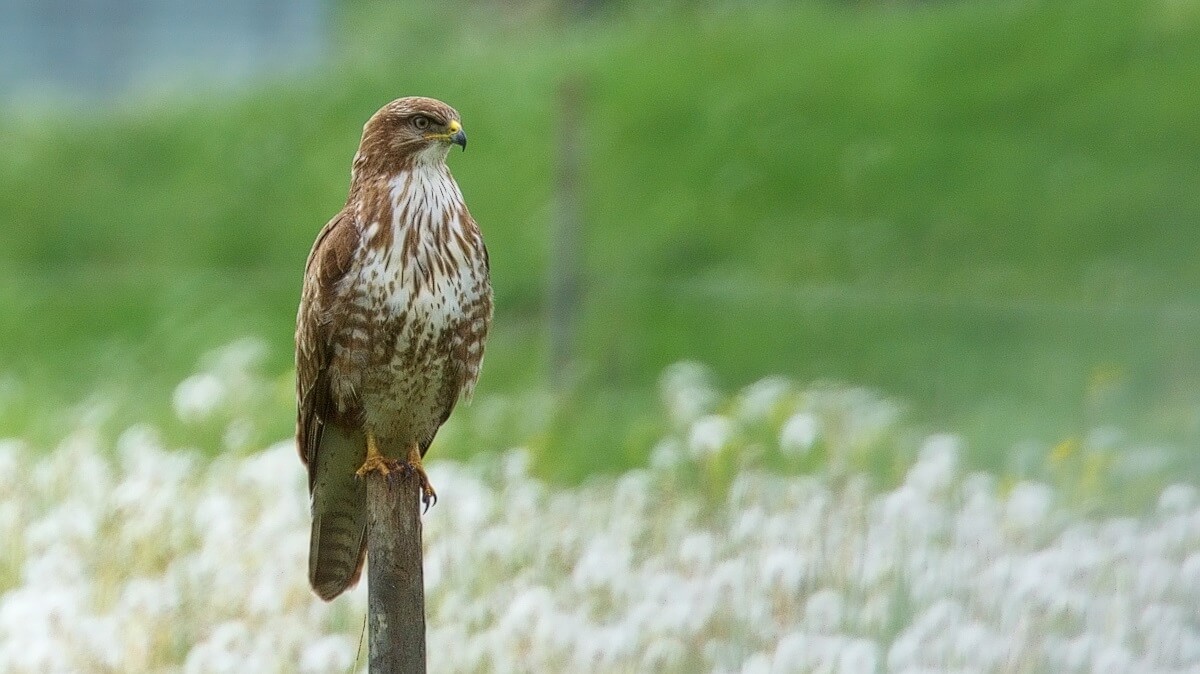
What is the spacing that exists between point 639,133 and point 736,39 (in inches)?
61.3

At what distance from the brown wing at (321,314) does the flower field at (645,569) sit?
0.59m

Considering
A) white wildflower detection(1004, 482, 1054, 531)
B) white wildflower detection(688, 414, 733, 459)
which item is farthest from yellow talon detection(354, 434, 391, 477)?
white wildflower detection(1004, 482, 1054, 531)

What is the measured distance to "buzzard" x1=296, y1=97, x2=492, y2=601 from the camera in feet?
12.9

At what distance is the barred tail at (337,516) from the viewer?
166 inches

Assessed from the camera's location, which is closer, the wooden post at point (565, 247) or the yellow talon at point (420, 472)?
the yellow talon at point (420, 472)

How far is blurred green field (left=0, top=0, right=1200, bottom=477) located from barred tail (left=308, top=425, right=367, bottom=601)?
8.85 ft

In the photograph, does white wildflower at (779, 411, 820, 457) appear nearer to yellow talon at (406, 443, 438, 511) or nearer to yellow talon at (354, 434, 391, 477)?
yellow talon at (406, 443, 438, 511)

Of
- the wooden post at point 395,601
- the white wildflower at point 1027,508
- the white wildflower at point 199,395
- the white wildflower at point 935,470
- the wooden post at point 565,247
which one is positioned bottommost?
the wooden post at point 395,601

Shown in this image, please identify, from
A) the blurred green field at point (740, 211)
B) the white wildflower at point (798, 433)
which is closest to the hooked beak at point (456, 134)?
the white wildflower at point (798, 433)

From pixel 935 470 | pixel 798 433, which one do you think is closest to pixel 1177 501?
pixel 935 470

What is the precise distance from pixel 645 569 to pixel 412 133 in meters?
1.45

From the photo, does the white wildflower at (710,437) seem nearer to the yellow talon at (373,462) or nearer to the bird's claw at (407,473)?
the bird's claw at (407,473)

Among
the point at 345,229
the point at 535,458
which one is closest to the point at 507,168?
the point at 535,458

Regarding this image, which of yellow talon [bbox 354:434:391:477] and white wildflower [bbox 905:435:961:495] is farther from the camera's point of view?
white wildflower [bbox 905:435:961:495]
